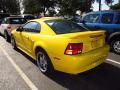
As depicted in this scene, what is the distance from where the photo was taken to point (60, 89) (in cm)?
468

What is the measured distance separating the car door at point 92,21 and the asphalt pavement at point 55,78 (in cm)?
222

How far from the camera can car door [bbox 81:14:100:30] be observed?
8.45 meters

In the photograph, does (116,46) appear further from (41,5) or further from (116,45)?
(41,5)

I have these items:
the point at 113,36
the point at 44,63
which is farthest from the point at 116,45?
the point at 44,63

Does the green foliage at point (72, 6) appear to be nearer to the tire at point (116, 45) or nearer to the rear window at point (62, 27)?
the tire at point (116, 45)

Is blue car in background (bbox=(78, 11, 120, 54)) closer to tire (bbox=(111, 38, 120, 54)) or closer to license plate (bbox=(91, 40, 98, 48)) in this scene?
tire (bbox=(111, 38, 120, 54))

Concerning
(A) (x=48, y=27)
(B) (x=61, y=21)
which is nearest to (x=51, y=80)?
(A) (x=48, y=27)

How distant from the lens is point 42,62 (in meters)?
5.73

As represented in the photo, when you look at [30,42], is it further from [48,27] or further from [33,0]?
[33,0]

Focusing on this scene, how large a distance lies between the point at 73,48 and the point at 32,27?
Result: 2174 mm

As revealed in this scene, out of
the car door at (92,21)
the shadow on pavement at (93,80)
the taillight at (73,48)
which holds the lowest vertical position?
the shadow on pavement at (93,80)

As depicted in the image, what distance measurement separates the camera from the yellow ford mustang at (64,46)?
4703 mm

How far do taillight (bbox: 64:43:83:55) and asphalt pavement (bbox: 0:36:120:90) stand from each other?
2.53 ft

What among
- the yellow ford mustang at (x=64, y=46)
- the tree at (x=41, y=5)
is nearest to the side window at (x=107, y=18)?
the yellow ford mustang at (x=64, y=46)
